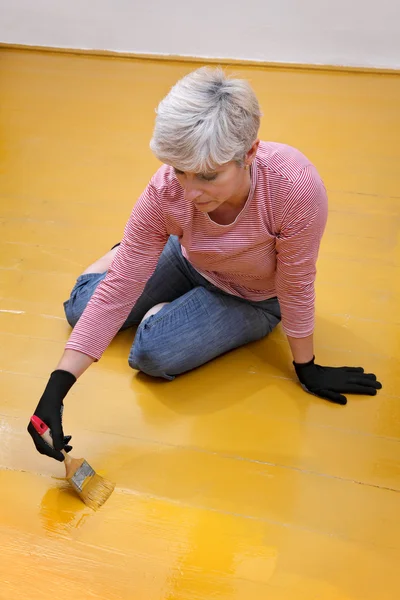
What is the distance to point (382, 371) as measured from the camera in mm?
1915

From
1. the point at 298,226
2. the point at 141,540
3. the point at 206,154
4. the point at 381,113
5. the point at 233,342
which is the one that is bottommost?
the point at 141,540

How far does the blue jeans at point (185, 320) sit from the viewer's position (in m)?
1.84

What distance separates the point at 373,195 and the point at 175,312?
1025 mm

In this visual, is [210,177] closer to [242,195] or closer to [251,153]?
[251,153]

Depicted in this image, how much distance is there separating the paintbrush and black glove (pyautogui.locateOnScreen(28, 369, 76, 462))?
2.2 inches

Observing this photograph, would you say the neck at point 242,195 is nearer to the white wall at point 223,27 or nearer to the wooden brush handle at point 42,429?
the wooden brush handle at point 42,429

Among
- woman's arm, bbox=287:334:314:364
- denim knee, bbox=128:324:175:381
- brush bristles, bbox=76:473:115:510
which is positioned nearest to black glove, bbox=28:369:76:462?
brush bristles, bbox=76:473:115:510

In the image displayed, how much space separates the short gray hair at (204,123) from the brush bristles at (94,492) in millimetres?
715

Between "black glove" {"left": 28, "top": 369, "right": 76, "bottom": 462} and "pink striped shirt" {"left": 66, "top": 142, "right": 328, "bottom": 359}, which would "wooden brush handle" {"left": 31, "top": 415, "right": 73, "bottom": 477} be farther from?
"pink striped shirt" {"left": 66, "top": 142, "right": 328, "bottom": 359}

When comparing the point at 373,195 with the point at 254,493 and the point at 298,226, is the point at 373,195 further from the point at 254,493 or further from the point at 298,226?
the point at 254,493

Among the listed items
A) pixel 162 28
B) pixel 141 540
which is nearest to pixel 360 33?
pixel 162 28

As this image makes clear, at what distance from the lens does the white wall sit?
3186mm

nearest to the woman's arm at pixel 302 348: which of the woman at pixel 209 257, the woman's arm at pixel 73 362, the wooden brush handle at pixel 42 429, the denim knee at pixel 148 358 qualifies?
the woman at pixel 209 257

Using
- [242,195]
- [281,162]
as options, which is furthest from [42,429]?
[281,162]
